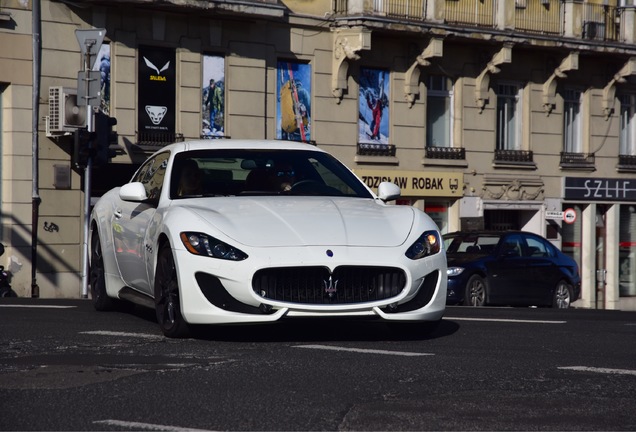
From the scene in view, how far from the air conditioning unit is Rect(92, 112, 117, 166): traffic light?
247 cm

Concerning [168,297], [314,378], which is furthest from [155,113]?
[314,378]

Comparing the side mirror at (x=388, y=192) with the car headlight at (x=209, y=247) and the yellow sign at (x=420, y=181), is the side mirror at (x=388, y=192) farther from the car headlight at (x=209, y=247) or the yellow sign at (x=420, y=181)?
the yellow sign at (x=420, y=181)

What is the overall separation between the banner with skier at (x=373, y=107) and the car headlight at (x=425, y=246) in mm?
22803

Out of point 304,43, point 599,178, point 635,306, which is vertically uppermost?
point 304,43

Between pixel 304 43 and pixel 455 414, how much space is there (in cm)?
2579

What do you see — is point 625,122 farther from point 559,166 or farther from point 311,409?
point 311,409

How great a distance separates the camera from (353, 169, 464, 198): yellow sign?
107 feet

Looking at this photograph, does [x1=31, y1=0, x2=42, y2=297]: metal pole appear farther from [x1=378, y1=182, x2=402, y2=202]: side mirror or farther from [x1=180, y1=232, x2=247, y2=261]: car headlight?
[x1=180, y1=232, x2=247, y2=261]: car headlight

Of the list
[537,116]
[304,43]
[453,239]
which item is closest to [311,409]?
[453,239]

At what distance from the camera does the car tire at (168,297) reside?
9.55 metres

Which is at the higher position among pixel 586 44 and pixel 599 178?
pixel 586 44

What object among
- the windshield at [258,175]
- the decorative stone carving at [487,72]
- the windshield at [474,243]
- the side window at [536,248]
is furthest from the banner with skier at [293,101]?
the windshield at [258,175]

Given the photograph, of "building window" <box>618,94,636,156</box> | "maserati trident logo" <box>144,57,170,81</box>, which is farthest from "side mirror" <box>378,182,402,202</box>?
"building window" <box>618,94,636,156</box>

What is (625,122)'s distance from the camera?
38.6 meters
